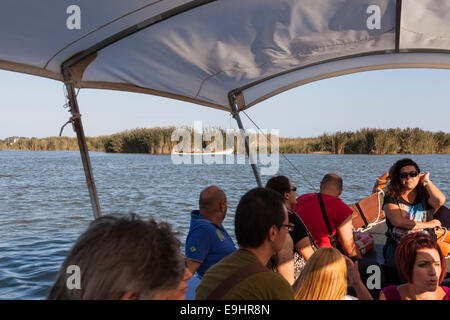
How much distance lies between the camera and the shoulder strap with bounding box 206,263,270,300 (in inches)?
61.7

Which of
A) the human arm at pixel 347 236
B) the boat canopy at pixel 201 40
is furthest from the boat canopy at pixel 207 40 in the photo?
the human arm at pixel 347 236

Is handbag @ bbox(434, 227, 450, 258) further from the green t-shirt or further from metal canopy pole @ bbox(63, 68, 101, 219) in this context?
metal canopy pole @ bbox(63, 68, 101, 219)

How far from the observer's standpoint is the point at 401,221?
3.27 metres

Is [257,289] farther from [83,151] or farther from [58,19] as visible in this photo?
[83,151]

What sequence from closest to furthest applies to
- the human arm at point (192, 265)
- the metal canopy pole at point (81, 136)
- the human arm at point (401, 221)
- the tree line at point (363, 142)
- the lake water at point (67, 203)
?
1. the human arm at point (192, 265)
2. the metal canopy pole at point (81, 136)
3. the human arm at point (401, 221)
4. the lake water at point (67, 203)
5. the tree line at point (363, 142)

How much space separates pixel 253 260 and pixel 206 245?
37.3 inches

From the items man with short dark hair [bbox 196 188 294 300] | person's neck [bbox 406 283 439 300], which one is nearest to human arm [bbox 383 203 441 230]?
person's neck [bbox 406 283 439 300]

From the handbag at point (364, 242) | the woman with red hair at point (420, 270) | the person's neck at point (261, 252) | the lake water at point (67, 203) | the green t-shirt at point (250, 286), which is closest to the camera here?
the green t-shirt at point (250, 286)

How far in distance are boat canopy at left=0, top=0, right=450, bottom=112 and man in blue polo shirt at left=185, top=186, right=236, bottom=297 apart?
3.58 ft

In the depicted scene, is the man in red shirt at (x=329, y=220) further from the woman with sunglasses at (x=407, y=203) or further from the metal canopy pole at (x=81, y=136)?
the metal canopy pole at (x=81, y=136)

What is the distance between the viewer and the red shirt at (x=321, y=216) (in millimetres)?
2949

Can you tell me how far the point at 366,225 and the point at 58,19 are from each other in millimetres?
4785

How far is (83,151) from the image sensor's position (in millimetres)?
2852
